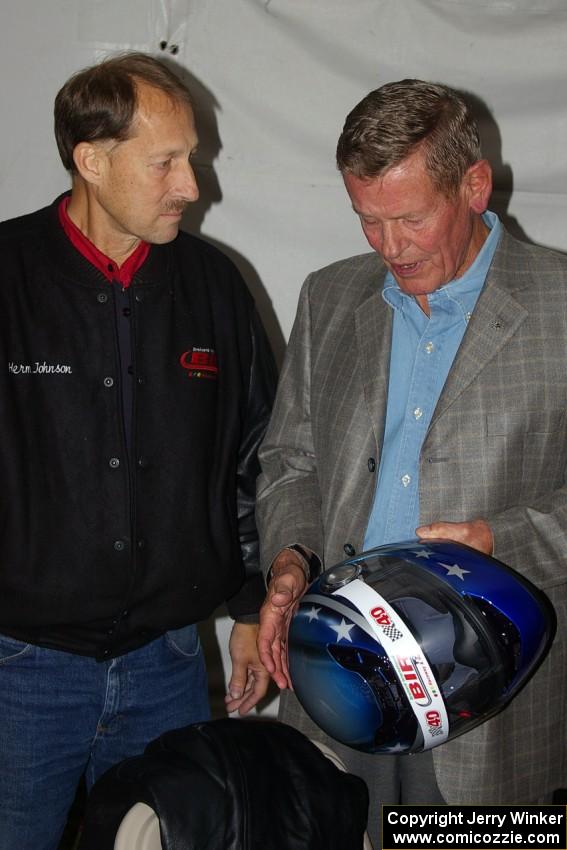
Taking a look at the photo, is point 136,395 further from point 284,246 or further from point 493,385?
point 284,246

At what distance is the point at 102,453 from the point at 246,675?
564 millimetres

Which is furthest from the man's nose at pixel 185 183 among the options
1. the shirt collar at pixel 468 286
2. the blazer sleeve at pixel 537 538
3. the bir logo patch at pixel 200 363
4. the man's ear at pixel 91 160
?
the blazer sleeve at pixel 537 538

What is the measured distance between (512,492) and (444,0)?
1.64 m

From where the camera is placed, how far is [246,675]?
199 centimetres

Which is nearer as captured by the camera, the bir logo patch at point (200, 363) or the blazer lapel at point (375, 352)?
the blazer lapel at point (375, 352)

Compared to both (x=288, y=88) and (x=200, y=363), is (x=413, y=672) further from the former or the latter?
(x=288, y=88)

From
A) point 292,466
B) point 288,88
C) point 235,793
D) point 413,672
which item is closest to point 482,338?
point 292,466

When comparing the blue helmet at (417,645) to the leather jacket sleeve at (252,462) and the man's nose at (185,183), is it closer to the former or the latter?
the leather jacket sleeve at (252,462)

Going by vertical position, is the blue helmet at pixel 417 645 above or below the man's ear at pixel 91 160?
below

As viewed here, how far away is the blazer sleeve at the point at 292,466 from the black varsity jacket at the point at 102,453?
90 mm

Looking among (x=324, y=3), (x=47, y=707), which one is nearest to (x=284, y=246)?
(x=324, y=3)

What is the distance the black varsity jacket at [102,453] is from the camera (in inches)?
67.8

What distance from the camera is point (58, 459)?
1.74m

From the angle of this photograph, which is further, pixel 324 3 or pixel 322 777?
pixel 324 3
